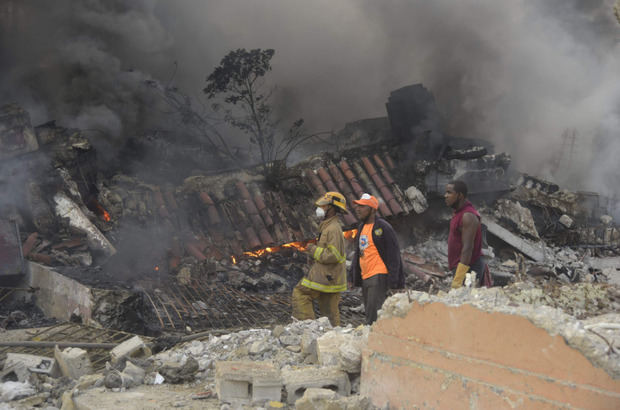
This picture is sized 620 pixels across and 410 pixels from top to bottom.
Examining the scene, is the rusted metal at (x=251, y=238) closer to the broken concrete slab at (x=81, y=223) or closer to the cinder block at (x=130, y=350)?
the broken concrete slab at (x=81, y=223)

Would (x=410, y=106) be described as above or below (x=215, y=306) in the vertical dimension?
above

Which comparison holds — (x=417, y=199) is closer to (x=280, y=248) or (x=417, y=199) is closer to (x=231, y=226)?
(x=280, y=248)

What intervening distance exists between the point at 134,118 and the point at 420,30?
28.7 ft

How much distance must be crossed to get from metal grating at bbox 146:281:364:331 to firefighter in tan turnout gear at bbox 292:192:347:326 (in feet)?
3.00

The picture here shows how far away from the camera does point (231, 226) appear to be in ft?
30.5

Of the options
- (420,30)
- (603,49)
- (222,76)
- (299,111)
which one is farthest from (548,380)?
(603,49)

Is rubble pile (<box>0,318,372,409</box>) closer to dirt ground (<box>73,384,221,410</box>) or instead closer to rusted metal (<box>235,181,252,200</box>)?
dirt ground (<box>73,384,221,410</box>)

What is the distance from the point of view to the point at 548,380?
2342mm

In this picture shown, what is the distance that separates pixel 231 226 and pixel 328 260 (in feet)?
13.9

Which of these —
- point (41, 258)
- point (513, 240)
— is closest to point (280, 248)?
point (41, 258)

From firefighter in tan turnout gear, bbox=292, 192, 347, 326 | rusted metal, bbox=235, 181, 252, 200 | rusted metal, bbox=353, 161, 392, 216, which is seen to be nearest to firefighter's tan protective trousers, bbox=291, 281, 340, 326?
firefighter in tan turnout gear, bbox=292, 192, 347, 326

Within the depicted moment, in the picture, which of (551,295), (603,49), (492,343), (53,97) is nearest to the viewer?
(492,343)

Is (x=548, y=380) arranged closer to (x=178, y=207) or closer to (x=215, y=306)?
(x=215, y=306)

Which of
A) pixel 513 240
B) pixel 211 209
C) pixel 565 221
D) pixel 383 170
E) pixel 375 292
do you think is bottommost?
pixel 513 240
